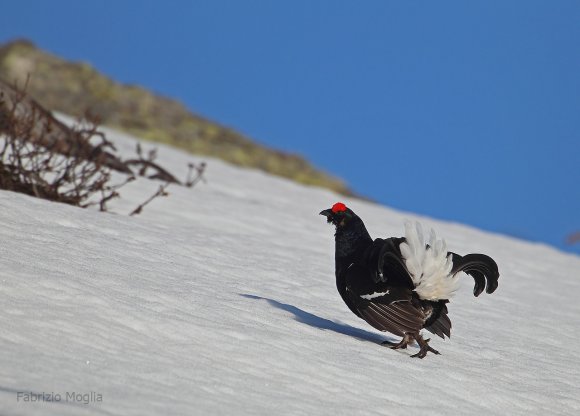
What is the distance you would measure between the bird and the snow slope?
189mm

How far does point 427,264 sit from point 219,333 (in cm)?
116

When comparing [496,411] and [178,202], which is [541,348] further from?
[178,202]

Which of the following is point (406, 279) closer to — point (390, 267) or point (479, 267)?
point (390, 267)

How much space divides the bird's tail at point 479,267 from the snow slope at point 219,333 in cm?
48

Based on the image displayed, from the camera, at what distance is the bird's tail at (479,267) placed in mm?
5383

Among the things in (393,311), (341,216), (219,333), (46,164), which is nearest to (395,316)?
(393,311)

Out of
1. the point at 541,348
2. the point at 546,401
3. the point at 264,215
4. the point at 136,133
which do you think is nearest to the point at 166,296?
the point at 546,401

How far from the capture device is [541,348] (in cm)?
671

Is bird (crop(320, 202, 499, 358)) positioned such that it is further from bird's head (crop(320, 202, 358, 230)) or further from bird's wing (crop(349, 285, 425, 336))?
bird's head (crop(320, 202, 358, 230))

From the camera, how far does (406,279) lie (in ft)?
17.4

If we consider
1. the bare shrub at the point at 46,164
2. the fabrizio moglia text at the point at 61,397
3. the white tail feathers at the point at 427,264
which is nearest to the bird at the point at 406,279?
the white tail feathers at the point at 427,264

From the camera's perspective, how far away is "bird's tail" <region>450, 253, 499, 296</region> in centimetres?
538

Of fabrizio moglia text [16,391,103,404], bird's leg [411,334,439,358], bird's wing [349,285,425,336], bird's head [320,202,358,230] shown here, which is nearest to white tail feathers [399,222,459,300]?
bird's wing [349,285,425,336]

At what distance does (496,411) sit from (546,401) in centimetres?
53
